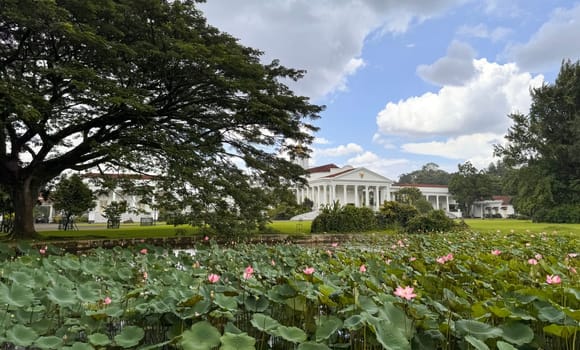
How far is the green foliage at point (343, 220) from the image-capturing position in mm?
16766

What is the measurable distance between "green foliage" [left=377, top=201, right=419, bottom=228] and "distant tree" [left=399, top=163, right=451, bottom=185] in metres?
57.9

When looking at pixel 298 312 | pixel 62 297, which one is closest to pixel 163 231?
pixel 62 297

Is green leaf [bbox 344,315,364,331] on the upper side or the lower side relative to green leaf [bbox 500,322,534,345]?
upper

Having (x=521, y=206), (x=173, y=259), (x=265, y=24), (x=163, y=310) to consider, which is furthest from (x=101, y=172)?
(x=521, y=206)

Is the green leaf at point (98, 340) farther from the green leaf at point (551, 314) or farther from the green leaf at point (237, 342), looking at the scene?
the green leaf at point (551, 314)

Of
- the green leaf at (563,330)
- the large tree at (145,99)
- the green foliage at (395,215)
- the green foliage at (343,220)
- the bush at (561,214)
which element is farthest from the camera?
the bush at (561,214)

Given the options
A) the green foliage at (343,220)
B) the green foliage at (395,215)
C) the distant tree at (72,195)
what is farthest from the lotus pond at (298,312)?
the green foliage at (395,215)

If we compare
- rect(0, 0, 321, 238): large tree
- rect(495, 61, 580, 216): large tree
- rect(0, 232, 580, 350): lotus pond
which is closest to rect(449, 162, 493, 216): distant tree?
rect(495, 61, 580, 216): large tree

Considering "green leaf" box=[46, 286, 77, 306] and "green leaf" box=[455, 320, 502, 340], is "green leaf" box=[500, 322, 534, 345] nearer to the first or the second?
"green leaf" box=[455, 320, 502, 340]

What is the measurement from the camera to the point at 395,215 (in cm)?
1925

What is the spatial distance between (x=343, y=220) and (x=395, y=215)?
3794 millimetres

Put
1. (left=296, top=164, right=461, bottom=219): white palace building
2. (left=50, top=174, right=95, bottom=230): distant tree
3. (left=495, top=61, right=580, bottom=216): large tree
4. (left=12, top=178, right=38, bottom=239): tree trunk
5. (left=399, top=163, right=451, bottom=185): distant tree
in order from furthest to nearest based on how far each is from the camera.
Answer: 1. (left=399, top=163, right=451, bottom=185): distant tree
2. (left=296, top=164, right=461, bottom=219): white palace building
3. (left=495, top=61, right=580, bottom=216): large tree
4. (left=50, top=174, right=95, bottom=230): distant tree
5. (left=12, top=178, right=38, bottom=239): tree trunk

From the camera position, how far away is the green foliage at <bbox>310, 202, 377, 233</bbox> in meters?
16.8

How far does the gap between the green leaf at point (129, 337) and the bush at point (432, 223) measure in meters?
15.7
